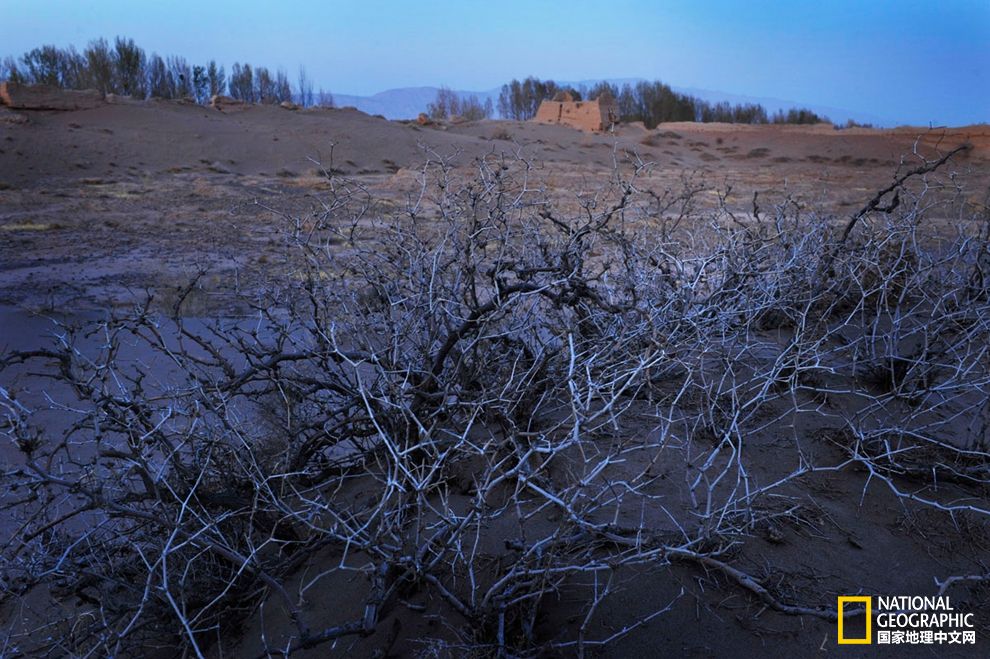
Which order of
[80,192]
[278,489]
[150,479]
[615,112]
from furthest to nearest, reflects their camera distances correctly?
[615,112] < [80,192] < [278,489] < [150,479]

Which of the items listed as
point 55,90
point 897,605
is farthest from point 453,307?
point 55,90

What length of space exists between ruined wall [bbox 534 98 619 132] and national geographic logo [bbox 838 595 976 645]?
104ft

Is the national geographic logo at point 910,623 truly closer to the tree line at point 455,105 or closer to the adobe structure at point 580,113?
the adobe structure at point 580,113

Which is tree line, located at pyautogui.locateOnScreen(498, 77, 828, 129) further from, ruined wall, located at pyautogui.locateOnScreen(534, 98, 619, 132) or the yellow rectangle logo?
the yellow rectangle logo

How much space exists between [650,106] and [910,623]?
45857 mm

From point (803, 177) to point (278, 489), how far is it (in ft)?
73.5

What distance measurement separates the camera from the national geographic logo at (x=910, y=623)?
2738mm

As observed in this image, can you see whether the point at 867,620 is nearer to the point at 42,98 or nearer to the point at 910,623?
the point at 910,623

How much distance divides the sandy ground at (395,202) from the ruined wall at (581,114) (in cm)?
154

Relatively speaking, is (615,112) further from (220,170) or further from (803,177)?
(220,170)

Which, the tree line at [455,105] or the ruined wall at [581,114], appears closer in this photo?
the ruined wall at [581,114]

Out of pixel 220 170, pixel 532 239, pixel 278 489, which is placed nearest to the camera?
pixel 278 489

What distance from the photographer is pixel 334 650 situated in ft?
9.56

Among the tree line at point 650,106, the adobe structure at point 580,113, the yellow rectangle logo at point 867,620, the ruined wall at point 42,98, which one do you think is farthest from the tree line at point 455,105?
the yellow rectangle logo at point 867,620
